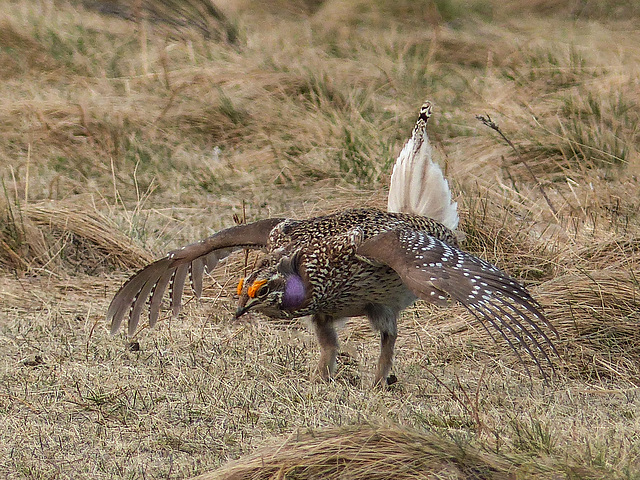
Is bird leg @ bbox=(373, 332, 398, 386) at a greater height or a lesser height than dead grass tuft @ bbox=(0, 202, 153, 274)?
greater

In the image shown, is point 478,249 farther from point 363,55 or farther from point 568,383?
point 363,55

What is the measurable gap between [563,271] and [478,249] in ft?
1.63

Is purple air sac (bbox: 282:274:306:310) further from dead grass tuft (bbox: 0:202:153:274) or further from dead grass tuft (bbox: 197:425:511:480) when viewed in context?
dead grass tuft (bbox: 0:202:153:274)

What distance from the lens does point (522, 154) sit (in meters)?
6.86

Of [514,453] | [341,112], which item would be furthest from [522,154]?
[514,453]

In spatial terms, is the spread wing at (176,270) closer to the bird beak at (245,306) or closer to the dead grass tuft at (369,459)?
the bird beak at (245,306)

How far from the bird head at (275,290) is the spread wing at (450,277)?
0.29m

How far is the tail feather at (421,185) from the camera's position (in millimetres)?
5188

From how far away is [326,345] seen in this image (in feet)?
14.7

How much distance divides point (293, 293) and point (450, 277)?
0.63 metres

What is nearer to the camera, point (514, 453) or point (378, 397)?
point (514, 453)

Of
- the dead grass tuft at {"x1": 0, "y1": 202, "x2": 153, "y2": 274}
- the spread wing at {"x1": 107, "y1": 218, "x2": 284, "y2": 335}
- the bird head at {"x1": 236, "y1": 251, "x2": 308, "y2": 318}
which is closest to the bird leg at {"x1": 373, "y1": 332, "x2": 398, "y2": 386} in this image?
the bird head at {"x1": 236, "y1": 251, "x2": 308, "y2": 318}

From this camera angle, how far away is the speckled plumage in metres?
3.81

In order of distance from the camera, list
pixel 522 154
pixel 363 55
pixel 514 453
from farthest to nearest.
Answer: pixel 363 55 → pixel 522 154 → pixel 514 453
